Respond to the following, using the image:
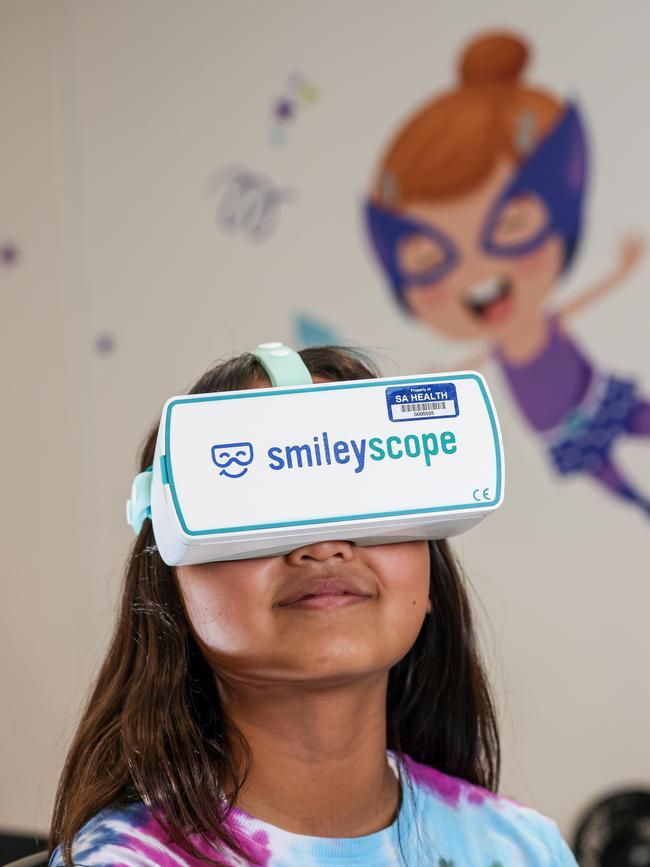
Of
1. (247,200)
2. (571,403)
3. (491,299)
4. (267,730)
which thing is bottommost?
(267,730)

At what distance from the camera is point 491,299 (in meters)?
2.38

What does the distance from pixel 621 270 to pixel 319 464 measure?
167 centimetres

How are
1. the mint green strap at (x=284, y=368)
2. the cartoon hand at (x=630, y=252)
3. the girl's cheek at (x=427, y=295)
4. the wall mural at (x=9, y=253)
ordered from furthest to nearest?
the wall mural at (x=9, y=253) → the girl's cheek at (x=427, y=295) → the cartoon hand at (x=630, y=252) → the mint green strap at (x=284, y=368)

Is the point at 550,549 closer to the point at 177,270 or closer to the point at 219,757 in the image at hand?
the point at 177,270

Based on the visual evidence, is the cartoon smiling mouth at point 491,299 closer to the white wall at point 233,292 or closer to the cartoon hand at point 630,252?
the white wall at point 233,292

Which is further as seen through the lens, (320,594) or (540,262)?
(540,262)

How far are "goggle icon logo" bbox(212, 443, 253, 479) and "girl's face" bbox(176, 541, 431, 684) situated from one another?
0.32ft

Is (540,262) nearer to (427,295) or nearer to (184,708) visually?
(427,295)

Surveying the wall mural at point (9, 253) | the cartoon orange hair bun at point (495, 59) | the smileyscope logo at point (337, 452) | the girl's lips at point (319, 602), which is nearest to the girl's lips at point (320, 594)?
the girl's lips at point (319, 602)

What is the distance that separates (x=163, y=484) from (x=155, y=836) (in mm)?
287

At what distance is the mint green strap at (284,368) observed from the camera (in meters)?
0.89

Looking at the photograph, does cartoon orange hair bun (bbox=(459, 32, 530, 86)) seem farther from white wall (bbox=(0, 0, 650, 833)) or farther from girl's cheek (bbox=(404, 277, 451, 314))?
girl's cheek (bbox=(404, 277, 451, 314))

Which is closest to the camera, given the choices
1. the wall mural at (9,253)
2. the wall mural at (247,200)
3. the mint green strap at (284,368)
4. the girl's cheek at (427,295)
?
the mint green strap at (284,368)

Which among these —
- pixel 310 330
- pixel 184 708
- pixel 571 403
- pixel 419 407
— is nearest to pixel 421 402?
pixel 419 407
